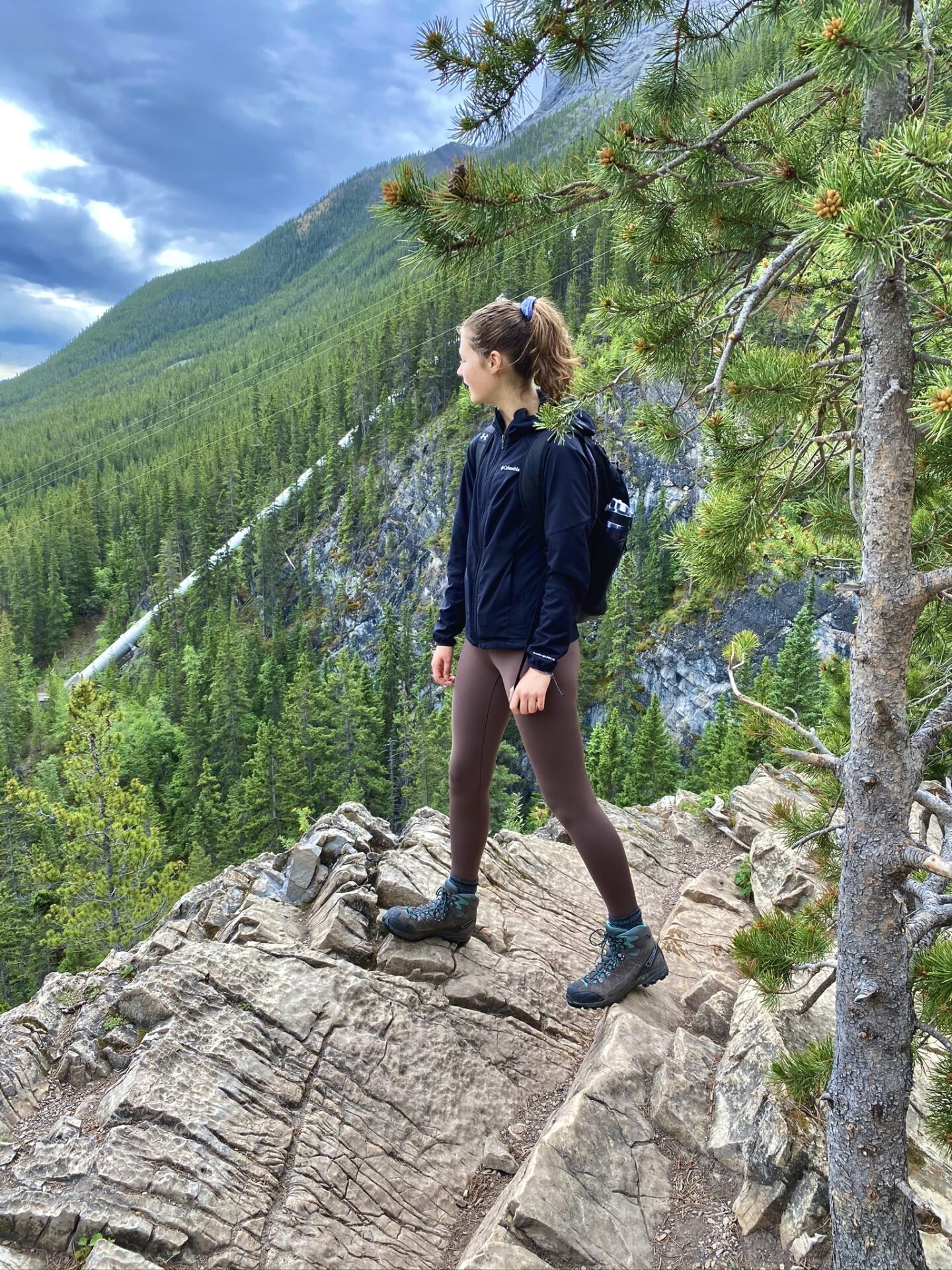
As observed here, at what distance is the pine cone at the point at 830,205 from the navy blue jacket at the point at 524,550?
1072 millimetres

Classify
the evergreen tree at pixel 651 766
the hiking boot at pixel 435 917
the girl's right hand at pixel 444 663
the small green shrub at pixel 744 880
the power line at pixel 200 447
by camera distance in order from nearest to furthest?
the girl's right hand at pixel 444 663
the hiking boot at pixel 435 917
the small green shrub at pixel 744 880
the evergreen tree at pixel 651 766
the power line at pixel 200 447

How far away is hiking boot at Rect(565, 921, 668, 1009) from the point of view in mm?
3961

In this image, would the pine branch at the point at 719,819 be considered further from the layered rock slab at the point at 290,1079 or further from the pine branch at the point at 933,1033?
the pine branch at the point at 933,1033

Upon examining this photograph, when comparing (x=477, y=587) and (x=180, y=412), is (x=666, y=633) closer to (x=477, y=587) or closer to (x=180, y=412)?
(x=477, y=587)

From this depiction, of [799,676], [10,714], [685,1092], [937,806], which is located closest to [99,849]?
[685,1092]

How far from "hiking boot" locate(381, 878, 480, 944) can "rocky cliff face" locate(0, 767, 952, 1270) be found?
0.13 m

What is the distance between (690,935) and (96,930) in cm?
2081

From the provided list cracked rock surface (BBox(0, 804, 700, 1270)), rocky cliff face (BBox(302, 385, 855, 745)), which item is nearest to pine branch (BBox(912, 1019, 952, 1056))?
cracked rock surface (BBox(0, 804, 700, 1270))

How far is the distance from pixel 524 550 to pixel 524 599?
8.6 inches

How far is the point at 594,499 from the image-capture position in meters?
3.33

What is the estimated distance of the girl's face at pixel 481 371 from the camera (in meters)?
3.30

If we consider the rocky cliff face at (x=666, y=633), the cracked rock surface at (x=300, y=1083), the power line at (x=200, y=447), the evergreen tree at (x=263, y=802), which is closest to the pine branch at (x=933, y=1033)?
the cracked rock surface at (x=300, y=1083)

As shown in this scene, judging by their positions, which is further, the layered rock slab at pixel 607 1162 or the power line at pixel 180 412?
the power line at pixel 180 412

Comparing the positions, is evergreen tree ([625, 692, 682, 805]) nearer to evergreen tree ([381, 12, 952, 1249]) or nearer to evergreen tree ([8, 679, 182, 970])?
evergreen tree ([8, 679, 182, 970])
